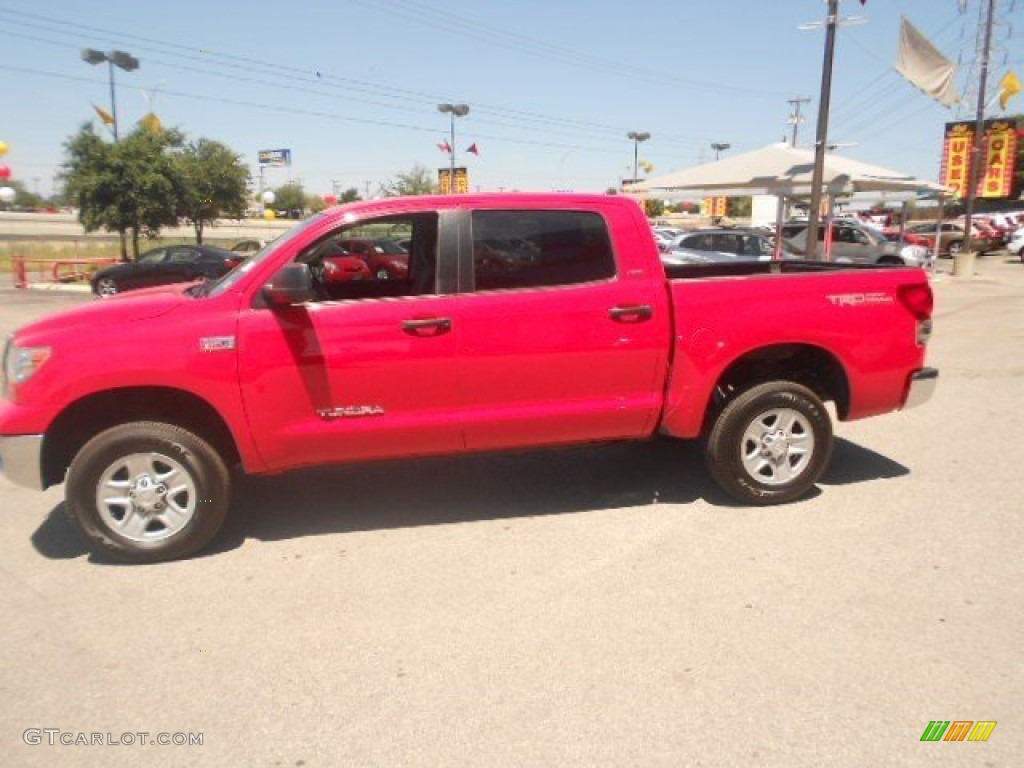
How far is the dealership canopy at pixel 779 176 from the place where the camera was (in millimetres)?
15664

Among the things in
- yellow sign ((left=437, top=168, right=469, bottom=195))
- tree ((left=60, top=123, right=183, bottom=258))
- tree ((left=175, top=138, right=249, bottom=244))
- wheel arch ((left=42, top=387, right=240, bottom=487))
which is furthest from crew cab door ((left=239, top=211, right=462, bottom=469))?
yellow sign ((left=437, top=168, right=469, bottom=195))

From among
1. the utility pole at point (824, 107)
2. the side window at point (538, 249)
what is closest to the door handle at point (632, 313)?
the side window at point (538, 249)

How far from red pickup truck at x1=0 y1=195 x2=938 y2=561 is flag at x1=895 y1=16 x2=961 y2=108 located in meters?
14.8

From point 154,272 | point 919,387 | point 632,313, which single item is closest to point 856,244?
point 154,272

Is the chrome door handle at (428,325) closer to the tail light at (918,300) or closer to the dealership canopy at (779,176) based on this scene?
the tail light at (918,300)

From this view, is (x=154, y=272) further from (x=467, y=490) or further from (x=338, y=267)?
(x=467, y=490)

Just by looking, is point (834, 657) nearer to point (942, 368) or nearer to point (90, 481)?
point (90, 481)

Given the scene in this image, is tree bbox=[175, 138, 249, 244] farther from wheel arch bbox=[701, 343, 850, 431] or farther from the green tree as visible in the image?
the green tree

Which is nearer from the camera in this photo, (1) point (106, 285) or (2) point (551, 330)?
(2) point (551, 330)

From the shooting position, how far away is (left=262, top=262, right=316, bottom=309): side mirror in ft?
12.0

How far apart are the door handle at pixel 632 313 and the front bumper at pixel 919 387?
1.85 m

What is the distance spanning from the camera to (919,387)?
186 inches

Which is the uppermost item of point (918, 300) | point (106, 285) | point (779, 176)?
point (779, 176)

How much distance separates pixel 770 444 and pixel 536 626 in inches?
80.5
